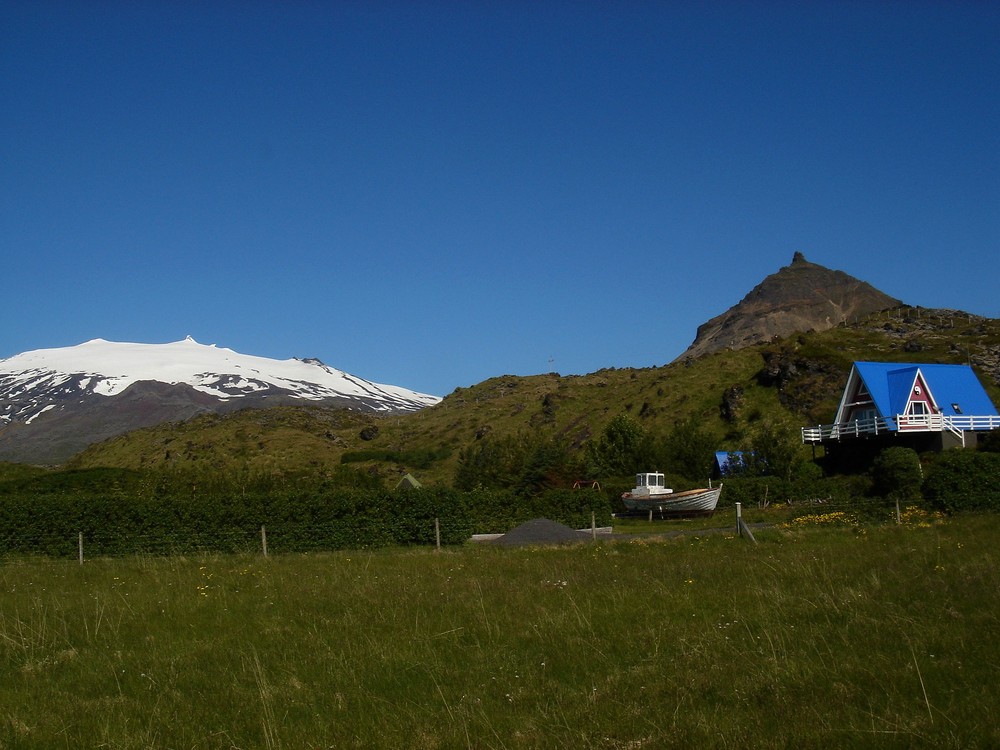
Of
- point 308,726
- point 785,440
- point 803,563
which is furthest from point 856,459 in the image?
point 308,726

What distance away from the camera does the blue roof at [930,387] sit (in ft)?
193

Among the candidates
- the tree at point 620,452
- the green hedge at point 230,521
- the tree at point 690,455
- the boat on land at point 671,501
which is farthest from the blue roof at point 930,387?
A: the green hedge at point 230,521

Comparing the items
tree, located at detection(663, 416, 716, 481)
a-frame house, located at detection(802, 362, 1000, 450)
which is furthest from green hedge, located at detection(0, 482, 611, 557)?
a-frame house, located at detection(802, 362, 1000, 450)

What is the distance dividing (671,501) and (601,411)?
61.5m

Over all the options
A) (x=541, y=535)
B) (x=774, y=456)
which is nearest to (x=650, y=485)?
(x=774, y=456)

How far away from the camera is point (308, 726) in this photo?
26.9 feet

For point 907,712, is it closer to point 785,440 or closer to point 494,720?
point 494,720

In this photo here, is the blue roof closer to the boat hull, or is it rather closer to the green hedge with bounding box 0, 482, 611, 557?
the boat hull

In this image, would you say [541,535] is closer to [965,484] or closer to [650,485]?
[965,484]

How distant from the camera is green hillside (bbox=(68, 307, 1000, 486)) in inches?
3342

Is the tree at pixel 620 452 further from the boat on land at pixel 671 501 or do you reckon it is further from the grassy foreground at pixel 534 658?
the grassy foreground at pixel 534 658

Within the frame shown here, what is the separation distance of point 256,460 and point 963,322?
106670mm

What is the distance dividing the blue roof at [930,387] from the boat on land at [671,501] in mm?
20370

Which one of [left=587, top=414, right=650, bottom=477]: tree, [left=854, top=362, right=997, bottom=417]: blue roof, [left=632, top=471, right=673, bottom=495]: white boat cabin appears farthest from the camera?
[left=587, top=414, right=650, bottom=477]: tree
